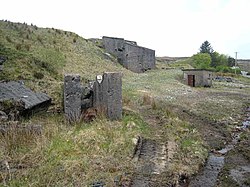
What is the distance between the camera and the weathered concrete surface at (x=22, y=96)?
32.8 ft

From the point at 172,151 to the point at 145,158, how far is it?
961 mm

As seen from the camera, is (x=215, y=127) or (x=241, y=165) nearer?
(x=241, y=165)

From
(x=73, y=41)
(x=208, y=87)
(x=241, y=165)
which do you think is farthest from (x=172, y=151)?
(x=73, y=41)

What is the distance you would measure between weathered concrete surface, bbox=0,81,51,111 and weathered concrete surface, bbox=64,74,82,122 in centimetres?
115

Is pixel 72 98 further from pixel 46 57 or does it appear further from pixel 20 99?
pixel 46 57

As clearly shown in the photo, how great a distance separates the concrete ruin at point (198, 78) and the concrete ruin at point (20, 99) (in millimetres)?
20819

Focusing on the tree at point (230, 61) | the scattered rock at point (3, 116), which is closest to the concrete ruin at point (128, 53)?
the scattered rock at point (3, 116)

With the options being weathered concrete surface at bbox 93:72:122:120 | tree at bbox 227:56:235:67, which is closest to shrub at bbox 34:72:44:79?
weathered concrete surface at bbox 93:72:122:120

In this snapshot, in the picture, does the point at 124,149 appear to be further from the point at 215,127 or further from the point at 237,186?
the point at 215,127

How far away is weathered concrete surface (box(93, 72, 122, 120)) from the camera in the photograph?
10.3 meters

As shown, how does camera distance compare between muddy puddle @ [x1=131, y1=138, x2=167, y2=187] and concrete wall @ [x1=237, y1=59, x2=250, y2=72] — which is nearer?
muddy puddle @ [x1=131, y1=138, x2=167, y2=187]

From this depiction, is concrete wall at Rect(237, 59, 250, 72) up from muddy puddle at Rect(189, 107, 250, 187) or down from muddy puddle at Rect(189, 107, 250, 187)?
up

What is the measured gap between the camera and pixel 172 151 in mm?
8398

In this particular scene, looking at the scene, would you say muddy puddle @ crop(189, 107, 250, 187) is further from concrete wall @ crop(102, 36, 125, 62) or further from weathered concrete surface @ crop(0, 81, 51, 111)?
concrete wall @ crop(102, 36, 125, 62)
